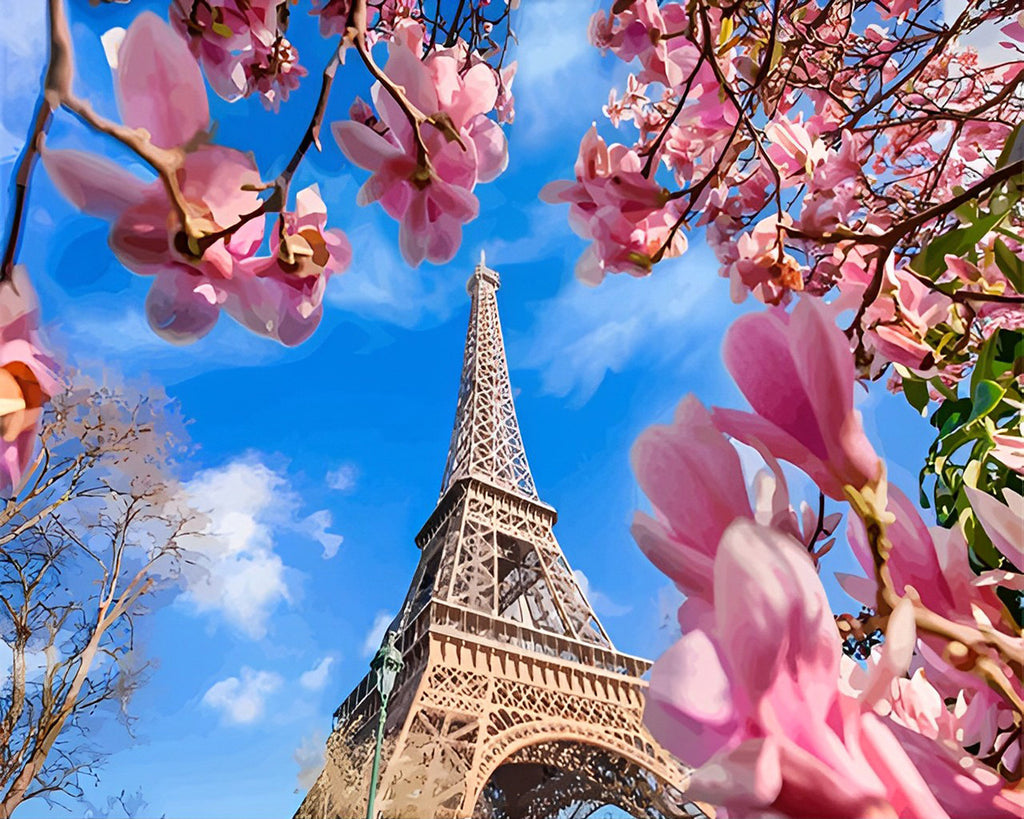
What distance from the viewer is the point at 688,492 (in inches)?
10.6

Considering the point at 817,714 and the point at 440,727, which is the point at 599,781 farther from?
the point at 817,714

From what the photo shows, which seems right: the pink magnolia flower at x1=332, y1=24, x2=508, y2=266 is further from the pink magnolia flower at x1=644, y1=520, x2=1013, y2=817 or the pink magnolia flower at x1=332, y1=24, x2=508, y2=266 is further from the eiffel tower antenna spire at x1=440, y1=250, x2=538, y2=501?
the eiffel tower antenna spire at x1=440, y1=250, x2=538, y2=501

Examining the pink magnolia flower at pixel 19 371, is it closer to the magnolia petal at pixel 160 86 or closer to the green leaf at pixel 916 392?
the magnolia petal at pixel 160 86

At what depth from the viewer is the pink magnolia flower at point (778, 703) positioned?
20 centimetres

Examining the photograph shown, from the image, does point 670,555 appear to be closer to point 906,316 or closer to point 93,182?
point 93,182

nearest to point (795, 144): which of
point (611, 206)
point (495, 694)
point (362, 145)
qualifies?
point (611, 206)

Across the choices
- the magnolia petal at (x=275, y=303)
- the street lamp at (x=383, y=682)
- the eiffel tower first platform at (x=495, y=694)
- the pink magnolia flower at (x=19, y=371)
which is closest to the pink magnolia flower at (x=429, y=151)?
the magnolia petal at (x=275, y=303)

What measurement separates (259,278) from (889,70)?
1.65 meters

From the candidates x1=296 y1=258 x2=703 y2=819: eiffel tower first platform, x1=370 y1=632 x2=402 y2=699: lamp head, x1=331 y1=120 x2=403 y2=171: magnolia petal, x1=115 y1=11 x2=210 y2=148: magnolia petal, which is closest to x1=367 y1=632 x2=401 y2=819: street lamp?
x1=370 y1=632 x2=402 y2=699: lamp head

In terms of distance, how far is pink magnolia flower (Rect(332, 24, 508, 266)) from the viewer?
51 centimetres

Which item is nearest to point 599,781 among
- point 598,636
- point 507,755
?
point 598,636

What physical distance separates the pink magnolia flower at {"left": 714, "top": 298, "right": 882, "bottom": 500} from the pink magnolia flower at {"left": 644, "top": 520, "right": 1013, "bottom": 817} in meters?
0.08

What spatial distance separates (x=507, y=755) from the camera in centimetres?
682

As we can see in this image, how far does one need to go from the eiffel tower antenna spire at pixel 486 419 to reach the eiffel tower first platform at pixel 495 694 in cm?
7
